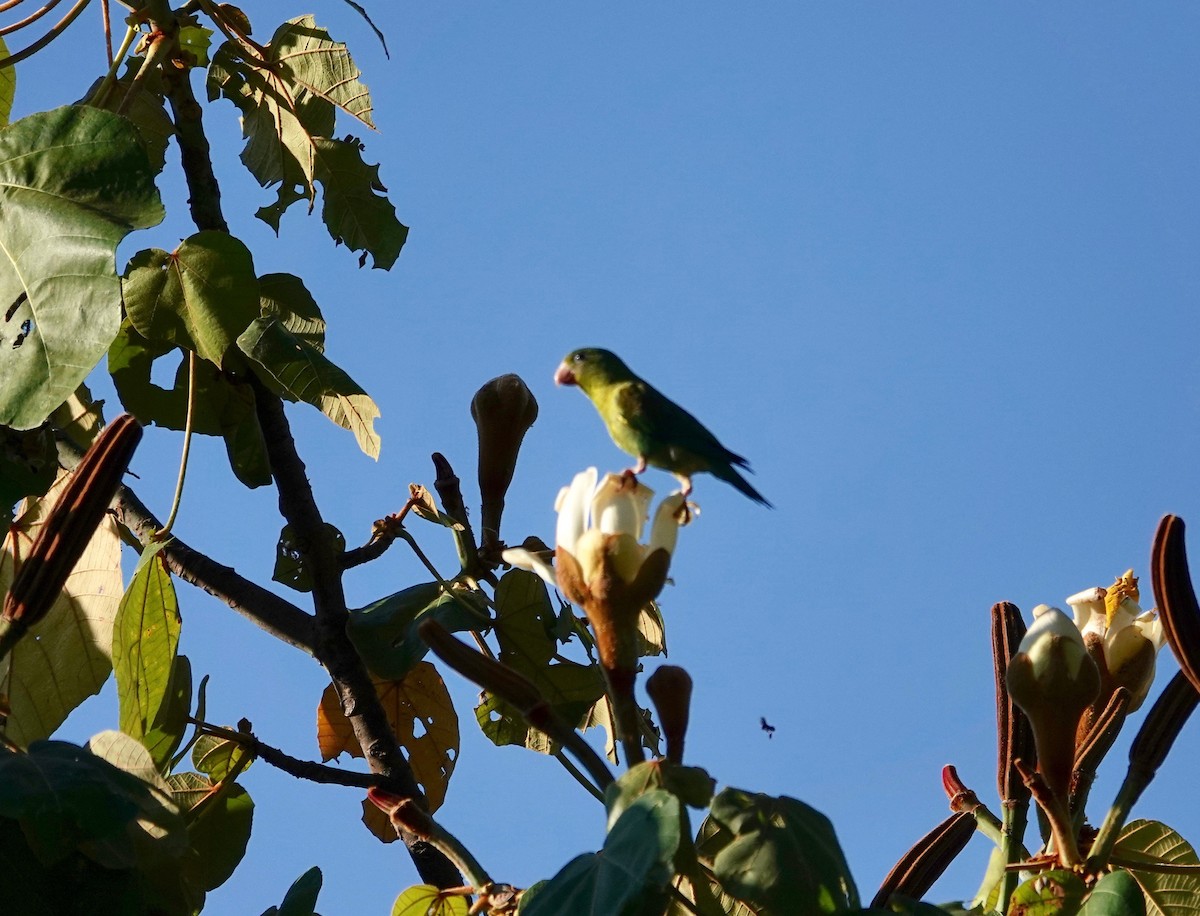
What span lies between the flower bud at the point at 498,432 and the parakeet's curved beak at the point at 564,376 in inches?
23.2

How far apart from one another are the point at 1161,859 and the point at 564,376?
3.38 ft

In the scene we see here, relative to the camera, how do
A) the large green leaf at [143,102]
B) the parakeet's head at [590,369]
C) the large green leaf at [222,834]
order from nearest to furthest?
the parakeet's head at [590,369]
the large green leaf at [222,834]
the large green leaf at [143,102]

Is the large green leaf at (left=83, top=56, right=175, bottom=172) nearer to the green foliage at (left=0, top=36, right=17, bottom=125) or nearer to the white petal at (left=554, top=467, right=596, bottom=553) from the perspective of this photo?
the green foliage at (left=0, top=36, right=17, bottom=125)

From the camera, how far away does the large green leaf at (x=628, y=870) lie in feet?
3.77

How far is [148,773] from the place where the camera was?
1814 mm

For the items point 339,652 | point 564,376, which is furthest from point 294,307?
point 564,376

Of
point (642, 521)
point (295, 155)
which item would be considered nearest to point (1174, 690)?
point (642, 521)

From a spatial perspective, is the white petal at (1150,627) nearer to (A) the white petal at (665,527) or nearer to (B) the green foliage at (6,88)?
(A) the white petal at (665,527)

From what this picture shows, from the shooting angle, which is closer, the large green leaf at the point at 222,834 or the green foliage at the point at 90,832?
the green foliage at the point at 90,832

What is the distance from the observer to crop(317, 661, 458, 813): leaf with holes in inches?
102

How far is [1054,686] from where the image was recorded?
1.48 metres

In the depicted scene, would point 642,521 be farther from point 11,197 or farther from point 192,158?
point 192,158

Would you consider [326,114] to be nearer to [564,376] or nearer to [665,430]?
[564,376]

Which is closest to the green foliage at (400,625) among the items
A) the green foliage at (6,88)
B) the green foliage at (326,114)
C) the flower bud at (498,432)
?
the flower bud at (498,432)
